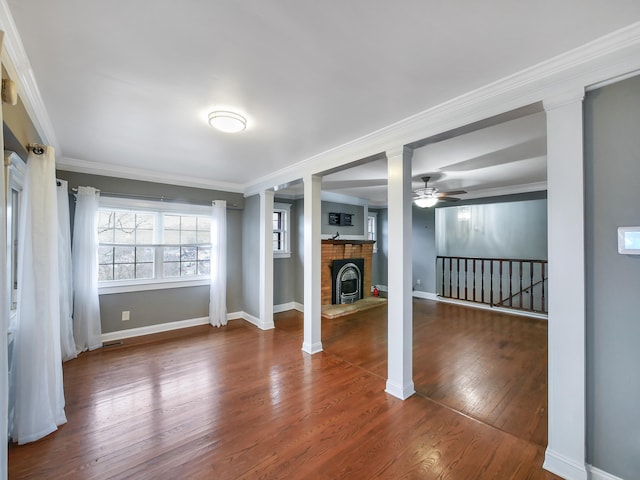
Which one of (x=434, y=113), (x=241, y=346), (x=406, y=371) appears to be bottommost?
(x=241, y=346)

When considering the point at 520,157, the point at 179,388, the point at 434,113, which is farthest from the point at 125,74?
the point at 520,157

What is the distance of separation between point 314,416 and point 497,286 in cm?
528

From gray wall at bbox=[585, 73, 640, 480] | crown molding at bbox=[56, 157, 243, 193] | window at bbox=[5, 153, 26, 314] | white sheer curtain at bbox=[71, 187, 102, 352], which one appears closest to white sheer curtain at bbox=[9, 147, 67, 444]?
window at bbox=[5, 153, 26, 314]

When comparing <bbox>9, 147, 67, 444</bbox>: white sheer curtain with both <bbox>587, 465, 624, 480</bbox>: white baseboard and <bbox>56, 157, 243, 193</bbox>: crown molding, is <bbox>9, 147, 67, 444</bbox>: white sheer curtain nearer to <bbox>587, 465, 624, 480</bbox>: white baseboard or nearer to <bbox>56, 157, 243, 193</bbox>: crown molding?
<bbox>56, 157, 243, 193</bbox>: crown molding

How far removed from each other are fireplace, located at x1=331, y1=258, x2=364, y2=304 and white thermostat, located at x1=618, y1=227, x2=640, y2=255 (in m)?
4.59

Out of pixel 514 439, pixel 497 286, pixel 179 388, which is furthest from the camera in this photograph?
pixel 497 286

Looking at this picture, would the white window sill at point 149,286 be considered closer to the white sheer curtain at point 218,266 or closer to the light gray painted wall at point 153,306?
the light gray painted wall at point 153,306

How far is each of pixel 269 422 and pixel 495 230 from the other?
596cm

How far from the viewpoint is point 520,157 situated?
11.0 ft

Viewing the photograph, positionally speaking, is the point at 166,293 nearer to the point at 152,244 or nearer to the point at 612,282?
the point at 152,244

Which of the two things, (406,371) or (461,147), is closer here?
(406,371)

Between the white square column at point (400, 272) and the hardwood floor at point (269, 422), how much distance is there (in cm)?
21

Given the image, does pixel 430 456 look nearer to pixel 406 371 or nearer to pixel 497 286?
pixel 406 371

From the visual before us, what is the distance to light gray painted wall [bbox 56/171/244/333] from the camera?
383cm
